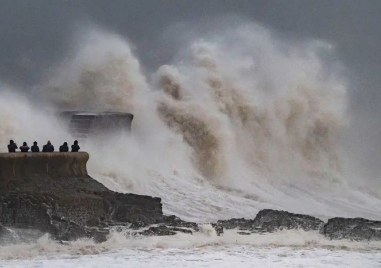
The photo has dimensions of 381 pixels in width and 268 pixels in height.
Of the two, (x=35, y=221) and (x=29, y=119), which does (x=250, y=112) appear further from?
(x=35, y=221)

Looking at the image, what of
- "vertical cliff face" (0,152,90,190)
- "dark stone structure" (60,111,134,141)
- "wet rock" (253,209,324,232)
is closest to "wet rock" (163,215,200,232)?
"wet rock" (253,209,324,232)

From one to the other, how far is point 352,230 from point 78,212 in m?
5.10

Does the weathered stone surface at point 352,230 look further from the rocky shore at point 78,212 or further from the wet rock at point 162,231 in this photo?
the wet rock at point 162,231

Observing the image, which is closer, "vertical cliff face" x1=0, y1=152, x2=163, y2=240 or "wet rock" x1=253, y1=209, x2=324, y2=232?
"vertical cliff face" x1=0, y1=152, x2=163, y2=240

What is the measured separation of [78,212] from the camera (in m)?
13.1

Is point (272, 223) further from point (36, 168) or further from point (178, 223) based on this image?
point (36, 168)

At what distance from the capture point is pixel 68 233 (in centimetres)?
1252

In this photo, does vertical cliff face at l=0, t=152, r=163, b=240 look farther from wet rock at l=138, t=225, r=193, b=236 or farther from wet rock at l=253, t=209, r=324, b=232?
wet rock at l=253, t=209, r=324, b=232

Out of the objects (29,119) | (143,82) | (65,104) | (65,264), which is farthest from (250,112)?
(65,264)

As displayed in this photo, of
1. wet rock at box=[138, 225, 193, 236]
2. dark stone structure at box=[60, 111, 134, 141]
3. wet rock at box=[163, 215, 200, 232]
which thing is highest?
dark stone structure at box=[60, 111, 134, 141]

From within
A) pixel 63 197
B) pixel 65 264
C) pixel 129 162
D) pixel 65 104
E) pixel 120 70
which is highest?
pixel 120 70

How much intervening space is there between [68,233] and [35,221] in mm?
611

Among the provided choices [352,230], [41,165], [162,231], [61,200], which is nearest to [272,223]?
[352,230]

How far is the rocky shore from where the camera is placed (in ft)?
41.2
